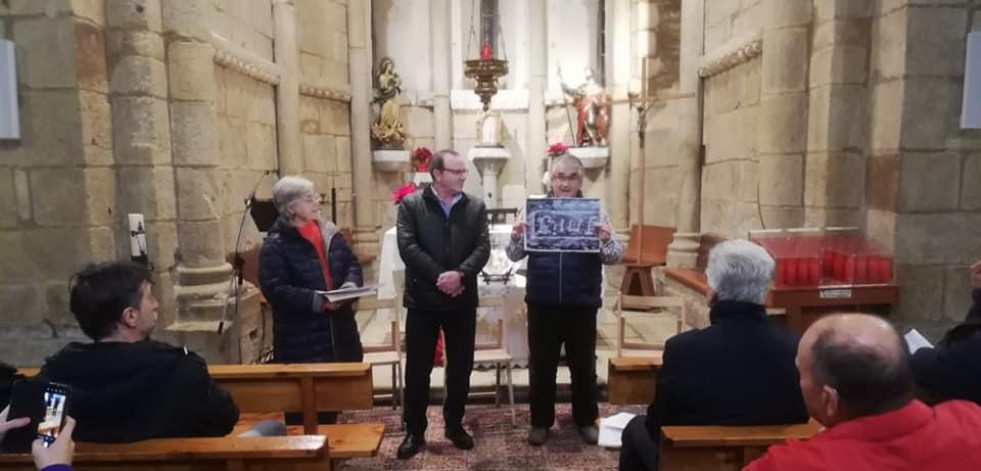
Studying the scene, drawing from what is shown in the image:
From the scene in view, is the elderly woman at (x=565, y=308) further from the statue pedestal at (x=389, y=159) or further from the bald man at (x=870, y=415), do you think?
the statue pedestal at (x=389, y=159)

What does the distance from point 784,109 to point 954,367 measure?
2.93 metres

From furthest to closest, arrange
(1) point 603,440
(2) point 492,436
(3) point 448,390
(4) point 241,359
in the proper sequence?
1. (4) point 241,359
2. (2) point 492,436
3. (3) point 448,390
4. (1) point 603,440

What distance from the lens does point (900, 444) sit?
127 centimetres

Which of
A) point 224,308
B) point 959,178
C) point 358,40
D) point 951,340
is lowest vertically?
point 224,308

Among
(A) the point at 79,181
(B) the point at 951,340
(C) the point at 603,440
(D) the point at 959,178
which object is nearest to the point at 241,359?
(A) the point at 79,181

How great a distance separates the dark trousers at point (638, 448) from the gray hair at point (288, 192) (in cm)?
183

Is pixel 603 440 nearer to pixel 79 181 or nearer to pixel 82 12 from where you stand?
pixel 79 181

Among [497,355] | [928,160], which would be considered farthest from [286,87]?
[928,160]

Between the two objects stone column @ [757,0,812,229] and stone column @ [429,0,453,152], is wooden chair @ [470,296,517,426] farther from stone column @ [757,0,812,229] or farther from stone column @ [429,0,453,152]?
stone column @ [429,0,453,152]

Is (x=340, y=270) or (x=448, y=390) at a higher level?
(x=340, y=270)

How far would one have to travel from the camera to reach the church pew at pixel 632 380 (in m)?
2.92

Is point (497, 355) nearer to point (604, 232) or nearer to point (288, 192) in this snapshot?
point (604, 232)

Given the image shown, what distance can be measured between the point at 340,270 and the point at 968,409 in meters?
2.67

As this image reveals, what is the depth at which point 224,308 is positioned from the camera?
4332 mm
